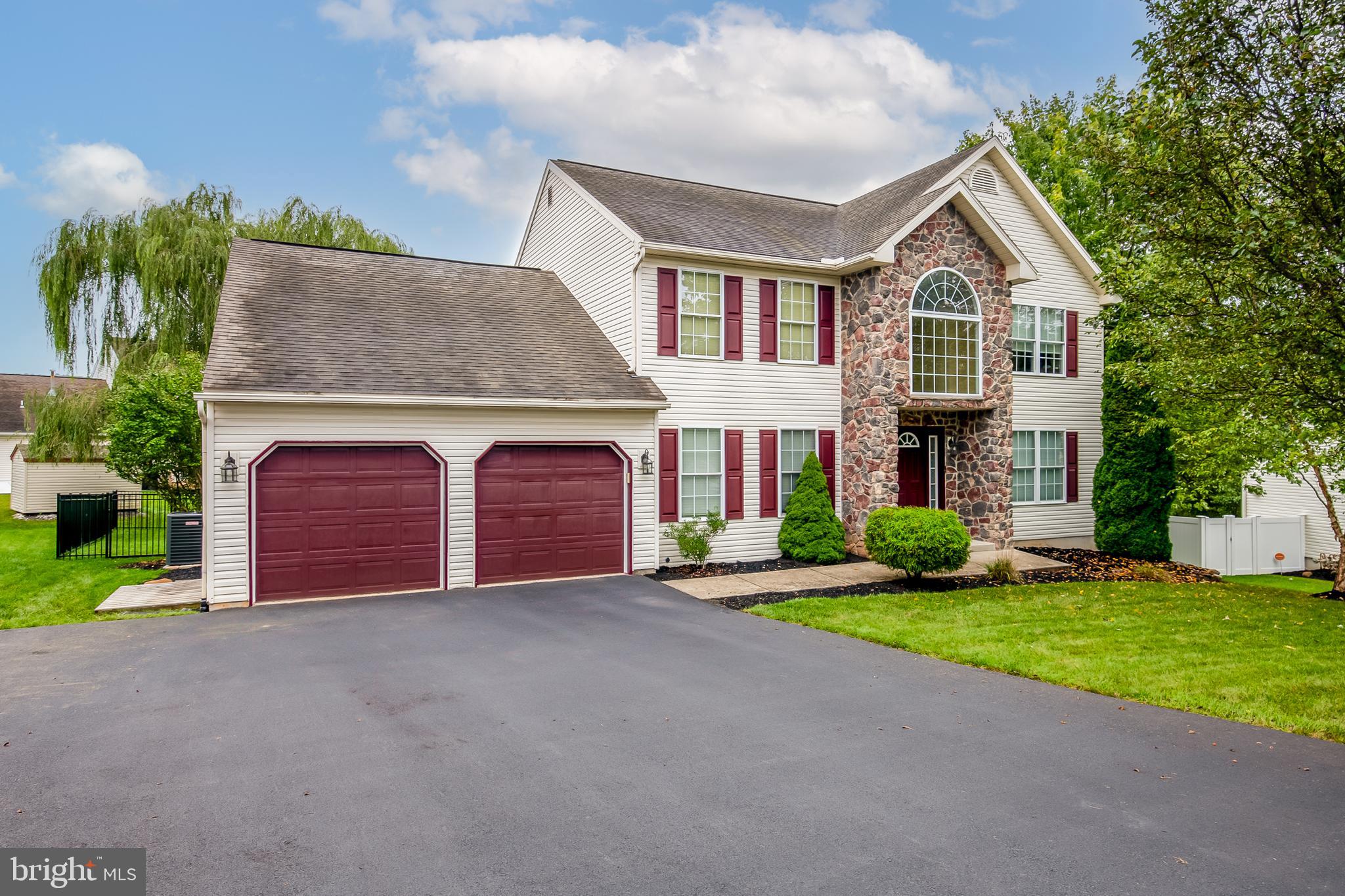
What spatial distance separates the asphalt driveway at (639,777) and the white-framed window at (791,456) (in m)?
7.04

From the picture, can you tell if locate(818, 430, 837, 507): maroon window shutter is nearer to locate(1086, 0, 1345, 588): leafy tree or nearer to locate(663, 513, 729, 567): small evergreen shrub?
locate(663, 513, 729, 567): small evergreen shrub

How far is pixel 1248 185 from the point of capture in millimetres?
6125

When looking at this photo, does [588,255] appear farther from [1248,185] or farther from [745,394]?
[1248,185]

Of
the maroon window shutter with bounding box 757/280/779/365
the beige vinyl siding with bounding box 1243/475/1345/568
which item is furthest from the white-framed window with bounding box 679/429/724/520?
the beige vinyl siding with bounding box 1243/475/1345/568

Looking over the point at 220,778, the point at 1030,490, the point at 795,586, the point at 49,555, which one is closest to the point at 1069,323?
the point at 1030,490

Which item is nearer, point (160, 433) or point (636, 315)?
point (636, 315)

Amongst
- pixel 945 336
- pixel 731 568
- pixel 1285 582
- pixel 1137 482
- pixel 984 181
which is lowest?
pixel 1285 582

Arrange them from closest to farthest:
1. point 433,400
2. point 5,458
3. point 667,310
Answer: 1. point 433,400
2. point 667,310
3. point 5,458

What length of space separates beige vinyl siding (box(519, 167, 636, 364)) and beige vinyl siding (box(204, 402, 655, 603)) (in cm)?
186

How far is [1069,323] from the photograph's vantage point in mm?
18641

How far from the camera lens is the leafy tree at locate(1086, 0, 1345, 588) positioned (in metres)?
5.57

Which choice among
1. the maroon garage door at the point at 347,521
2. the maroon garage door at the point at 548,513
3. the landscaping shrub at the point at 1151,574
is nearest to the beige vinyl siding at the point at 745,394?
the maroon garage door at the point at 548,513

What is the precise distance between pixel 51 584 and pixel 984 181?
810 inches

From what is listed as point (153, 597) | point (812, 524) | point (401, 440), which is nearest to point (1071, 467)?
point (812, 524)
